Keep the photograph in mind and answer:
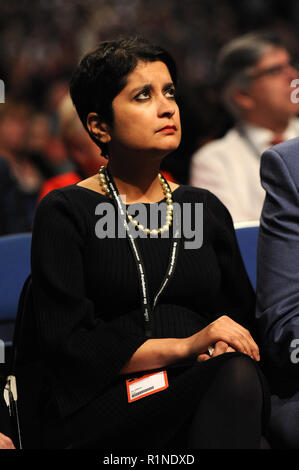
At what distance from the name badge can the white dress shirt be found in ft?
4.79

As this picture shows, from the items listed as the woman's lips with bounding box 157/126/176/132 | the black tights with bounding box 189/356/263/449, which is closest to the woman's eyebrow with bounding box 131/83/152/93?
the woman's lips with bounding box 157/126/176/132

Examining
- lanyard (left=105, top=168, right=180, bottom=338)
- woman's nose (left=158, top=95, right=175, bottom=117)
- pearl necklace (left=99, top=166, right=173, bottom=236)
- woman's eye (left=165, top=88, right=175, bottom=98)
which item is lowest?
lanyard (left=105, top=168, right=180, bottom=338)

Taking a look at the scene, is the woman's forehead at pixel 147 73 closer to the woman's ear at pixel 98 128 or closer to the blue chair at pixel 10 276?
the woman's ear at pixel 98 128

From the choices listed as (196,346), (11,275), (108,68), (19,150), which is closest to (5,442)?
(196,346)

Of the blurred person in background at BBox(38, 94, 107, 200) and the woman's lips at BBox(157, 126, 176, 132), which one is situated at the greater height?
the woman's lips at BBox(157, 126, 176, 132)

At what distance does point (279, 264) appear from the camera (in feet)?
5.73

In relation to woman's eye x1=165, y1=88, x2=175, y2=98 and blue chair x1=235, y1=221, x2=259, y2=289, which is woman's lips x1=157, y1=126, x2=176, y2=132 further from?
blue chair x1=235, y1=221, x2=259, y2=289

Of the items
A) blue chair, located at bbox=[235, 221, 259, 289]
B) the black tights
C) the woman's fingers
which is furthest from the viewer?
blue chair, located at bbox=[235, 221, 259, 289]

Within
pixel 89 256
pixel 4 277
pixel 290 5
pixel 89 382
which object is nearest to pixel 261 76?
pixel 4 277

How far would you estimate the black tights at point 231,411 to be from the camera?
1485 millimetres

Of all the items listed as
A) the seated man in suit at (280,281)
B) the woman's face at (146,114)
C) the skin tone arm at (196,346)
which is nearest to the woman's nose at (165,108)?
the woman's face at (146,114)

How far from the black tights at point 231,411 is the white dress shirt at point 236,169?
1573 mm

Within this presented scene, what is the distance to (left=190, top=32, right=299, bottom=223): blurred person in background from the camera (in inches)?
126

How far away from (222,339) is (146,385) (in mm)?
199
